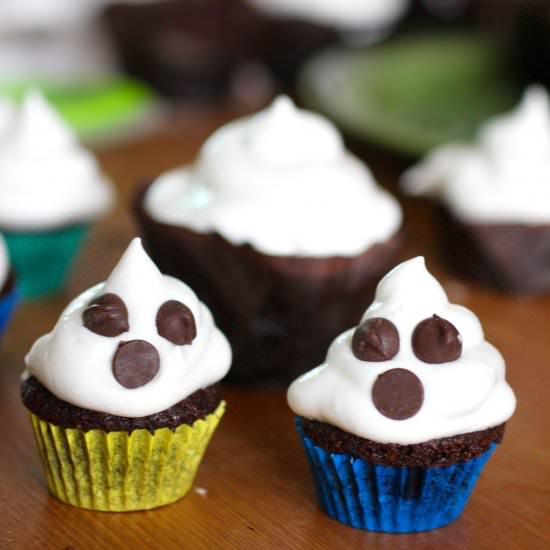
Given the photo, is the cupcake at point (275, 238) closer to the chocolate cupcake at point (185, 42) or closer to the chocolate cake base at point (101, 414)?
the chocolate cake base at point (101, 414)

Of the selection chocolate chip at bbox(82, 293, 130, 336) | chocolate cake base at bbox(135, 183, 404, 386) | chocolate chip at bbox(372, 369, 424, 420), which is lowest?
chocolate cake base at bbox(135, 183, 404, 386)

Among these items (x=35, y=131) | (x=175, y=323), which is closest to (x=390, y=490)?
(x=175, y=323)

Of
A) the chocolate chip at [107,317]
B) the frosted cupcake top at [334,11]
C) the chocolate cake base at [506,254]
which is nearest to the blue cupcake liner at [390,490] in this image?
the chocolate chip at [107,317]

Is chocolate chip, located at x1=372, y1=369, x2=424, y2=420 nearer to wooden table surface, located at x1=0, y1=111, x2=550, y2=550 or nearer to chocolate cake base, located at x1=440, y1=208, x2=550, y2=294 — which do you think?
wooden table surface, located at x1=0, y1=111, x2=550, y2=550

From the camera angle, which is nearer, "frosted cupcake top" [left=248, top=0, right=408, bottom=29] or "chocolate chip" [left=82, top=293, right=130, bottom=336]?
"chocolate chip" [left=82, top=293, right=130, bottom=336]

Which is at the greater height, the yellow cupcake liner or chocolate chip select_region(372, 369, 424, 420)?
chocolate chip select_region(372, 369, 424, 420)

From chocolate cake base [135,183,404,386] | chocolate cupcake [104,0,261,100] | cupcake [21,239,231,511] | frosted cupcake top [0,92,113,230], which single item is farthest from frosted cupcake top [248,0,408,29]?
cupcake [21,239,231,511]
